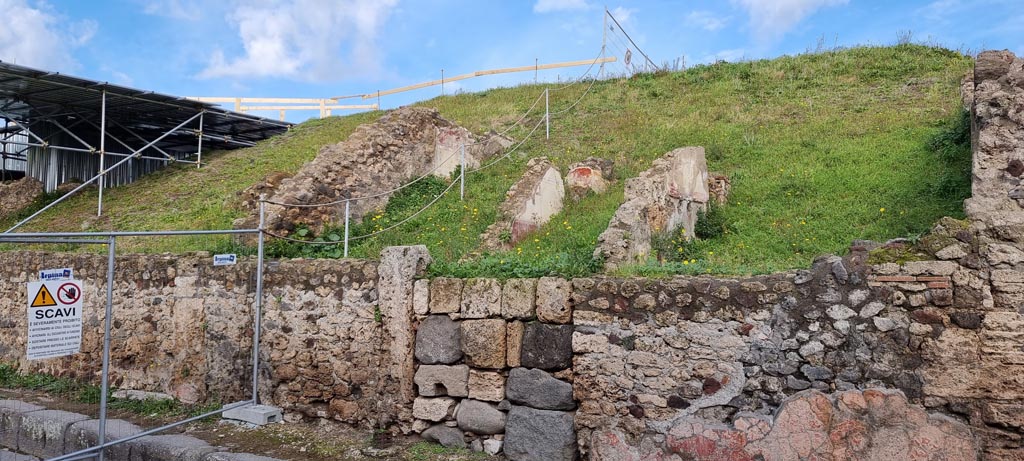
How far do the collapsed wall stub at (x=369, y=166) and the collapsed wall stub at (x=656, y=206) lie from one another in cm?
365

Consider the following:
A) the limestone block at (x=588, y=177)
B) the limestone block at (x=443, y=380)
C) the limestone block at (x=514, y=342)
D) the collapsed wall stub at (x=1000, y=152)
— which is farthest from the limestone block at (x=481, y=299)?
the limestone block at (x=588, y=177)

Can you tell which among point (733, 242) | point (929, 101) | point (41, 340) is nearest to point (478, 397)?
point (41, 340)

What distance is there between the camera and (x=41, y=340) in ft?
18.2

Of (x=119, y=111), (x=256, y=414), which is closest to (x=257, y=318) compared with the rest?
(x=256, y=414)

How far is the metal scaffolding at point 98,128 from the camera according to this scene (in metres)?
14.8

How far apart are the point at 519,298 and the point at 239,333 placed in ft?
12.2

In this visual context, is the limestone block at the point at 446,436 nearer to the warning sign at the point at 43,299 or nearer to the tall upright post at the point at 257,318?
the tall upright post at the point at 257,318

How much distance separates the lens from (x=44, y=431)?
7113 millimetres

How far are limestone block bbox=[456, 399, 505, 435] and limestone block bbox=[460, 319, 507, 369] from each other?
39 cm

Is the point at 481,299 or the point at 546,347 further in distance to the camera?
the point at 481,299

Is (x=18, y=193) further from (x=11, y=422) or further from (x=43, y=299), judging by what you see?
(x=43, y=299)

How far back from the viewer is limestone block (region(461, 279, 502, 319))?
6047mm

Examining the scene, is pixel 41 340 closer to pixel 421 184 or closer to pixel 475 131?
pixel 421 184

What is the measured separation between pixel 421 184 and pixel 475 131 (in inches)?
183
